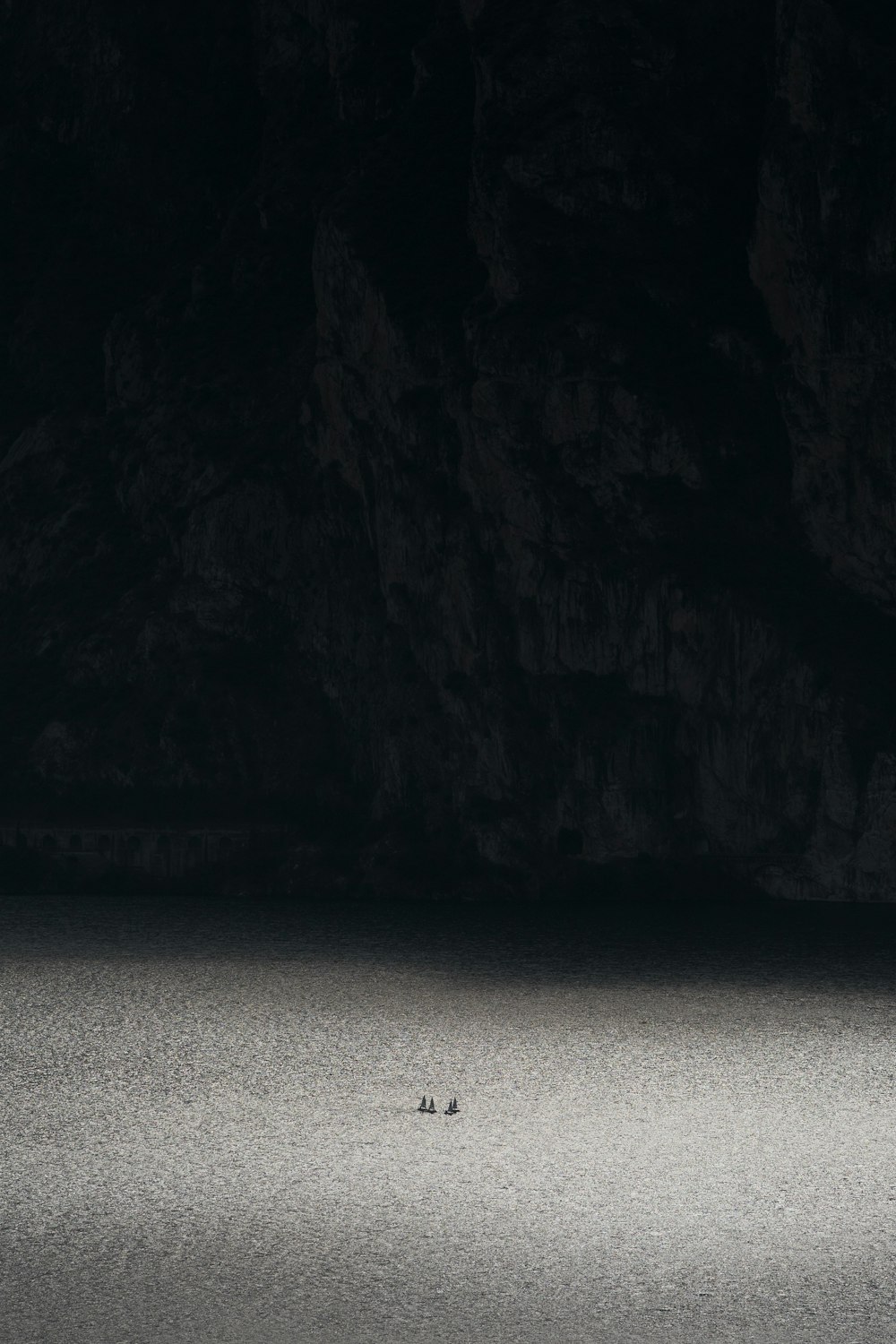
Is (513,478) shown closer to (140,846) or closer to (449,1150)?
(140,846)

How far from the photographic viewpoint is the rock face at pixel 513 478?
2213 inches

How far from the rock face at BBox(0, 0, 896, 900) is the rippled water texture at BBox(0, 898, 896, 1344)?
16.8m

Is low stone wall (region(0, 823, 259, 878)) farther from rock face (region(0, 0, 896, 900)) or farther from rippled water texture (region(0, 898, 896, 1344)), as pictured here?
rippled water texture (region(0, 898, 896, 1344))

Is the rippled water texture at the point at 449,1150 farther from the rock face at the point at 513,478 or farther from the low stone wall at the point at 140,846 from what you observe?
the low stone wall at the point at 140,846

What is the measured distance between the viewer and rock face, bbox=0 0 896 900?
56.2 m

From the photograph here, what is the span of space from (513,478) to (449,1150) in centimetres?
4133

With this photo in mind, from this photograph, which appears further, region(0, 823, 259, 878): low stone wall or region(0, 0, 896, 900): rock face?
region(0, 823, 259, 878): low stone wall

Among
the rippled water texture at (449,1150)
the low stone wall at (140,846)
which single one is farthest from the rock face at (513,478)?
the rippled water texture at (449,1150)

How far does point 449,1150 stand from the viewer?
22.2 m

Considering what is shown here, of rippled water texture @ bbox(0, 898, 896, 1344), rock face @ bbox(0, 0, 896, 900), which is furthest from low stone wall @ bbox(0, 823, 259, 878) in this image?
rippled water texture @ bbox(0, 898, 896, 1344)

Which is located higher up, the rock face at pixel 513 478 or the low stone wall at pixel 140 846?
the rock face at pixel 513 478

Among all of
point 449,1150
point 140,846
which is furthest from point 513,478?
point 449,1150

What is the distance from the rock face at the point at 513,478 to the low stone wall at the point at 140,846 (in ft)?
12.6

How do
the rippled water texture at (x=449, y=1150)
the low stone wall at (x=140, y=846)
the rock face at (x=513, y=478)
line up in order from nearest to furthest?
the rippled water texture at (x=449, y=1150)
the rock face at (x=513, y=478)
the low stone wall at (x=140, y=846)
